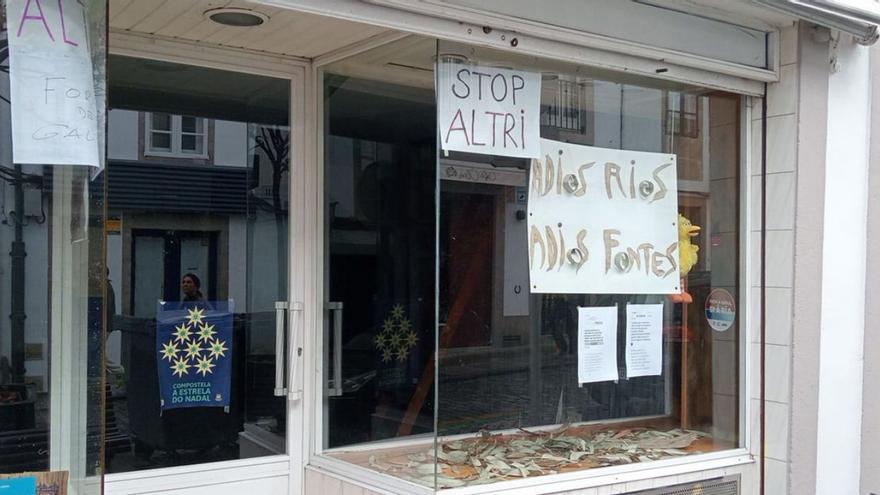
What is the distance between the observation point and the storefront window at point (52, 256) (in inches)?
104

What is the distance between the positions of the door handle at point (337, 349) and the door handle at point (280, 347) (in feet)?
0.82

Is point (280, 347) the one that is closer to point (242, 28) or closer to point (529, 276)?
point (529, 276)

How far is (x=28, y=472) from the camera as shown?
110 inches

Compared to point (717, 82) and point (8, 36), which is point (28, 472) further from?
point (717, 82)

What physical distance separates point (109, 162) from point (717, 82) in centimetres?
292

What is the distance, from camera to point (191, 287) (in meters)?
3.73

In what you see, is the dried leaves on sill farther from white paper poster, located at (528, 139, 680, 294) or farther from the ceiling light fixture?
the ceiling light fixture

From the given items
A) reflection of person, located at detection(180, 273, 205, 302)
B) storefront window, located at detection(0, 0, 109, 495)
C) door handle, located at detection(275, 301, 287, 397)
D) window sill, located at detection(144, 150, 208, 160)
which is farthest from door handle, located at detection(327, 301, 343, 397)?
storefront window, located at detection(0, 0, 109, 495)

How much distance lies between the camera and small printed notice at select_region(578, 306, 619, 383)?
4109 mm

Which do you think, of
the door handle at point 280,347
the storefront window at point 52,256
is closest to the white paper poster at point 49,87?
the storefront window at point 52,256

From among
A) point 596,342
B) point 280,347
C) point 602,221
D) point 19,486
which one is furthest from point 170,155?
point 596,342

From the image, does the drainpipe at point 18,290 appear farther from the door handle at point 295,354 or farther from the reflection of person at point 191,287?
the door handle at point 295,354

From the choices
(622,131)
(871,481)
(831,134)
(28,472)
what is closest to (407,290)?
(622,131)

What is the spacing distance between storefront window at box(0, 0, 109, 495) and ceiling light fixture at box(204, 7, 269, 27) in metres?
0.57
